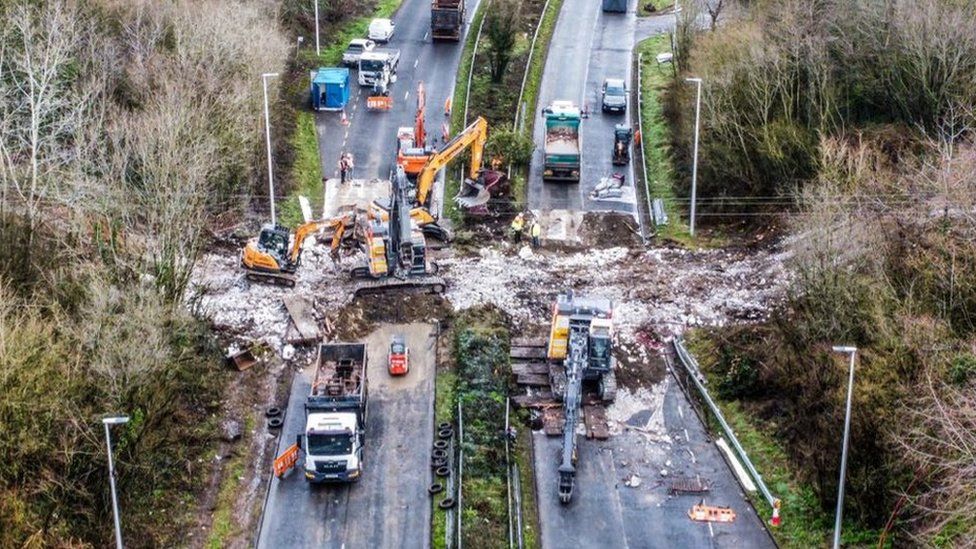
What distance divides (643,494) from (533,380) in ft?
27.0

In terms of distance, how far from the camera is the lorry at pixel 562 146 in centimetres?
6906

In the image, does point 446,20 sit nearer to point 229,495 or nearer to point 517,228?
point 517,228

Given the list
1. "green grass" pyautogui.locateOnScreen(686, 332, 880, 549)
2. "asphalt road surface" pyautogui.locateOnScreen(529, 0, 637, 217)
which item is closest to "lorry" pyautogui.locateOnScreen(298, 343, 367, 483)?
"green grass" pyautogui.locateOnScreen(686, 332, 880, 549)

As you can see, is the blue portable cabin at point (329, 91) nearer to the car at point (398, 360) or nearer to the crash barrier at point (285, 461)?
the car at point (398, 360)

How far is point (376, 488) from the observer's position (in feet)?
149

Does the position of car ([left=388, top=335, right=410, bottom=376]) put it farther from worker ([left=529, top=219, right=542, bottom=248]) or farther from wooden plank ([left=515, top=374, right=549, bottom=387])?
worker ([left=529, top=219, right=542, bottom=248])

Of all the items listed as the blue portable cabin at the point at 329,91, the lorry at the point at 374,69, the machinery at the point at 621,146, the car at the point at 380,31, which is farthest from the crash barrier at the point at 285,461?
the car at the point at 380,31

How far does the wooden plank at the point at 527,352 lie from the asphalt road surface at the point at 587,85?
48.6ft

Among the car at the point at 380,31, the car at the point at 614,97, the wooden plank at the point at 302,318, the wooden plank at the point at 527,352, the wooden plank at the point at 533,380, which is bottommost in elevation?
the wooden plank at the point at 533,380

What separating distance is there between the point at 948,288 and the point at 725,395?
10.3m

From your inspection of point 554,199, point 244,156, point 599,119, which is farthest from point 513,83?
point 244,156

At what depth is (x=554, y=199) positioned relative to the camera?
6806 centimetres

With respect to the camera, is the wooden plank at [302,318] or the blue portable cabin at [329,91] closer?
the wooden plank at [302,318]

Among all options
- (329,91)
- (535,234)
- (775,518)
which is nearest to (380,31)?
(329,91)
